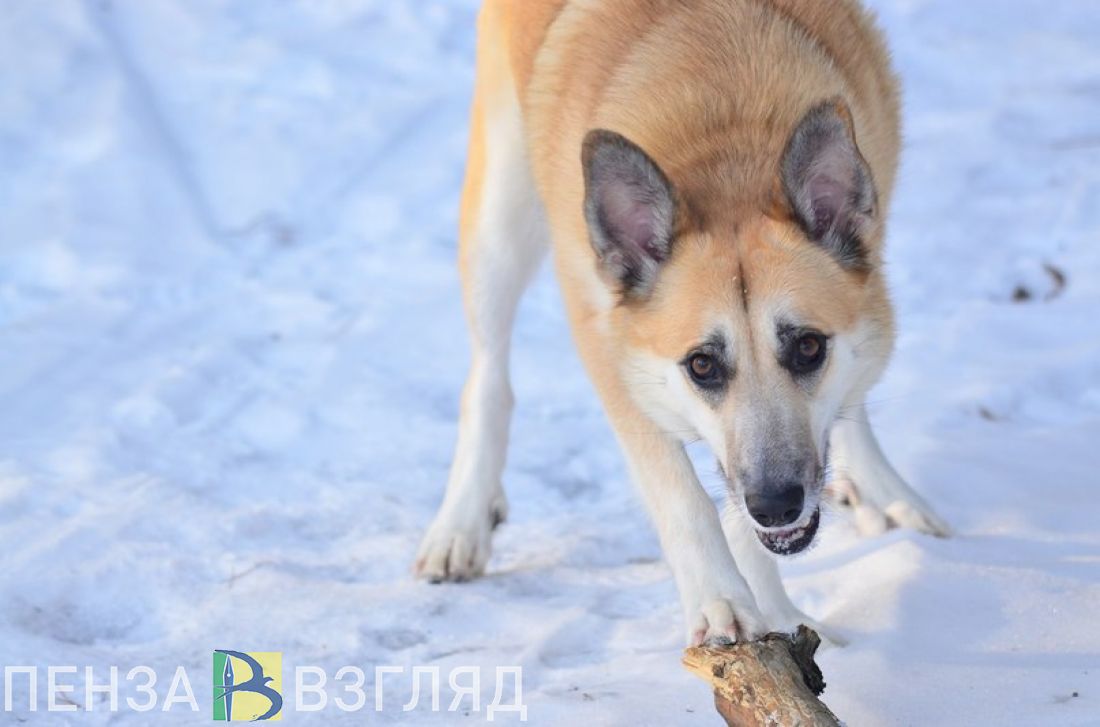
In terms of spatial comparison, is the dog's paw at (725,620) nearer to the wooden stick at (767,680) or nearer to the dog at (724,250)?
the dog at (724,250)

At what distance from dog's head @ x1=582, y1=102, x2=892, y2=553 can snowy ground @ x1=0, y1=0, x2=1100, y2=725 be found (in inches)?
20.0

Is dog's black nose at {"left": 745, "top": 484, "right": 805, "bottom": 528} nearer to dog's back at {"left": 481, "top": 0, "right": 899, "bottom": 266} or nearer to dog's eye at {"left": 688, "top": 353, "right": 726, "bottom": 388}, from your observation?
dog's eye at {"left": 688, "top": 353, "right": 726, "bottom": 388}

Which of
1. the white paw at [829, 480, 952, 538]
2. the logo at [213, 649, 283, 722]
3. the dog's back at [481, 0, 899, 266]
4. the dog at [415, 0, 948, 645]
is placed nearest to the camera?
the dog at [415, 0, 948, 645]

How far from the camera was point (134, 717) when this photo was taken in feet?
9.71

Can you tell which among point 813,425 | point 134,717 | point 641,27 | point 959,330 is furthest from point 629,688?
point 959,330

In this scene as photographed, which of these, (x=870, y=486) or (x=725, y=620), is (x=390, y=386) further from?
(x=725, y=620)

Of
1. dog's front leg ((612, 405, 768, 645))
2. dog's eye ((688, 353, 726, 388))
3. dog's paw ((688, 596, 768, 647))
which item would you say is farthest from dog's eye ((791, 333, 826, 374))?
dog's paw ((688, 596, 768, 647))

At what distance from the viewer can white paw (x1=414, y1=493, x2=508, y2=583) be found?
389 centimetres

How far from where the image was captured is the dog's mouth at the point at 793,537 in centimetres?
284

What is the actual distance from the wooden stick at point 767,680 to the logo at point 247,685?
1.01 m

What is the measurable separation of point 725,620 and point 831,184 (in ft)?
3.18

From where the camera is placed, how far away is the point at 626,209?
3031 millimetres

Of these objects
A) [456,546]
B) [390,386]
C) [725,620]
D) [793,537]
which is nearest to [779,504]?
[793,537]

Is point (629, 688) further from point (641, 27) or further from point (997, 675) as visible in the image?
point (641, 27)
